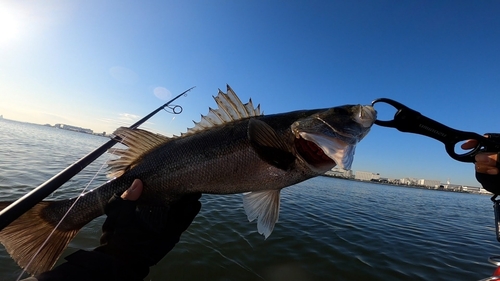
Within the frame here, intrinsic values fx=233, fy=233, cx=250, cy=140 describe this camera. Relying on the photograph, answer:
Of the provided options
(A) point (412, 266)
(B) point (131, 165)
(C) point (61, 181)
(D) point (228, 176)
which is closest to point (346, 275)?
(A) point (412, 266)

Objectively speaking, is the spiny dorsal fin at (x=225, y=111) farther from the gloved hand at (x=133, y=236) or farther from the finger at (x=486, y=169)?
the finger at (x=486, y=169)

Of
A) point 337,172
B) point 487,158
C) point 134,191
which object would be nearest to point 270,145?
point 134,191

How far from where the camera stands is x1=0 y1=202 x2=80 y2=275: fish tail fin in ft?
8.86

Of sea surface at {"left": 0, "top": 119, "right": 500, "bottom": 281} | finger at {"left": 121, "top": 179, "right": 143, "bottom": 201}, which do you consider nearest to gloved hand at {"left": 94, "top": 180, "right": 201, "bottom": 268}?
finger at {"left": 121, "top": 179, "right": 143, "bottom": 201}

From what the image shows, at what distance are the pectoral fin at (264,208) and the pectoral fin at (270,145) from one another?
53cm

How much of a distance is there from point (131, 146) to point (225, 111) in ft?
4.57

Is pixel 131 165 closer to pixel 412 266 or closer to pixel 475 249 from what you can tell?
pixel 412 266

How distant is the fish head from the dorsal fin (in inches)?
73.5

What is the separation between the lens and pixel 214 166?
2.95 m

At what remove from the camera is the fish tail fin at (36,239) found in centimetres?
270

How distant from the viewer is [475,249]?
1038 centimetres

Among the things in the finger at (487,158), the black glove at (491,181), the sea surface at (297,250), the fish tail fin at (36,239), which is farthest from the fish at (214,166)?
the black glove at (491,181)

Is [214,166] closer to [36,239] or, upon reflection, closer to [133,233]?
[133,233]

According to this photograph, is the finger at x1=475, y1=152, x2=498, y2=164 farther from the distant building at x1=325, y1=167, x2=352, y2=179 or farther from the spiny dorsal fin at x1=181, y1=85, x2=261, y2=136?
the spiny dorsal fin at x1=181, y1=85, x2=261, y2=136
